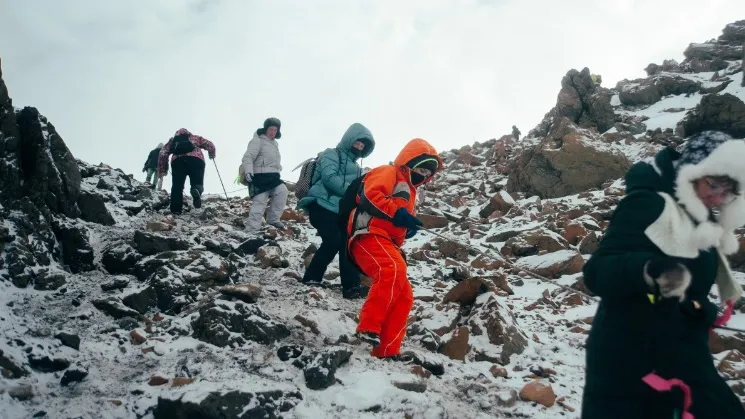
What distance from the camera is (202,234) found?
6766 mm

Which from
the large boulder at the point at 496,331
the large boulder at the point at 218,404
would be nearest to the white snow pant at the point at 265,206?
the large boulder at the point at 496,331

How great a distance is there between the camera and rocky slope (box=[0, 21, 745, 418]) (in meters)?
3.16

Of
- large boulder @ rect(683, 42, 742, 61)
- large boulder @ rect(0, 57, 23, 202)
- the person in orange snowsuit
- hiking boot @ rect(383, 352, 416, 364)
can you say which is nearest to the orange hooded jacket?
the person in orange snowsuit

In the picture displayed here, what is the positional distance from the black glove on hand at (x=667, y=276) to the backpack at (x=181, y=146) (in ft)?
26.4

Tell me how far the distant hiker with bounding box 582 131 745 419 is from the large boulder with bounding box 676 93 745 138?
14.1m

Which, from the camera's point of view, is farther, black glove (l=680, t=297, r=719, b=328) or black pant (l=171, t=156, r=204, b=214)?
black pant (l=171, t=156, r=204, b=214)

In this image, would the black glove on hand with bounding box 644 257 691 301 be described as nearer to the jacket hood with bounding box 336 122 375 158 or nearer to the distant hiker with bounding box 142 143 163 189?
the jacket hood with bounding box 336 122 375 158

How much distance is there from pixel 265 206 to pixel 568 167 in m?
7.76

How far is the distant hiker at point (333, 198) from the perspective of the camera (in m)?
5.55

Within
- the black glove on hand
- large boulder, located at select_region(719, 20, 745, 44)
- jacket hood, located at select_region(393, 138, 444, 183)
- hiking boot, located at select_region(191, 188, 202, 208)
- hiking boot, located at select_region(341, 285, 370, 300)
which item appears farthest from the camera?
large boulder, located at select_region(719, 20, 745, 44)

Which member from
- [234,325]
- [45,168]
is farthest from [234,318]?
[45,168]

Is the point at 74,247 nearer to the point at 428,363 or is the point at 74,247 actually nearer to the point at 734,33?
the point at 428,363

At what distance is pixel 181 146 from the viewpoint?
8.43m

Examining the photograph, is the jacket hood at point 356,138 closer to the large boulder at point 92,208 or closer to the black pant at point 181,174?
the large boulder at point 92,208
